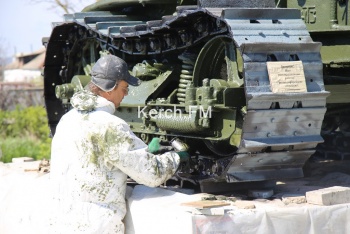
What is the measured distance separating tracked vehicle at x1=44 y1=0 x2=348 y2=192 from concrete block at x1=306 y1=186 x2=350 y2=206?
1.41 feet

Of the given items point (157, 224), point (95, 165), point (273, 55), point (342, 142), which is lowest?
point (342, 142)

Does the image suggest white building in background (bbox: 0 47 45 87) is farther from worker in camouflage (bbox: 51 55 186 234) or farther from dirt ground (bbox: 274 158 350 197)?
worker in camouflage (bbox: 51 55 186 234)

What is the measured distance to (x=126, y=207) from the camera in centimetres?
570

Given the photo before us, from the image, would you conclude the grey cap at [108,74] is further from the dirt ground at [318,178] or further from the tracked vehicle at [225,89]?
the dirt ground at [318,178]

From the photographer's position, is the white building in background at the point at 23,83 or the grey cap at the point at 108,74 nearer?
the grey cap at the point at 108,74

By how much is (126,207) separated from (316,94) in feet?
5.49

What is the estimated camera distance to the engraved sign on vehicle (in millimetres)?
6121

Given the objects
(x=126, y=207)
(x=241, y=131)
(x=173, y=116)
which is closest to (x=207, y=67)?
(x=173, y=116)

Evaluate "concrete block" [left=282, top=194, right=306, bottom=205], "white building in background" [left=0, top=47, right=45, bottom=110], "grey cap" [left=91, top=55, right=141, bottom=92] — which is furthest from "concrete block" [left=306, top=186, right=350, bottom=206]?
Result: "white building in background" [left=0, top=47, right=45, bottom=110]

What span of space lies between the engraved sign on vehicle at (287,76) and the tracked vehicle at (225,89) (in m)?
0.02

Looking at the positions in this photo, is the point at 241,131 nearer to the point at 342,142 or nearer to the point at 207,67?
the point at 207,67

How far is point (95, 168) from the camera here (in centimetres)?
540

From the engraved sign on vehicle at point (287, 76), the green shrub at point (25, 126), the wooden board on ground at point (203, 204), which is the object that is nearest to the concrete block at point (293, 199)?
the wooden board on ground at point (203, 204)

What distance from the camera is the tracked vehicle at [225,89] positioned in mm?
6145
